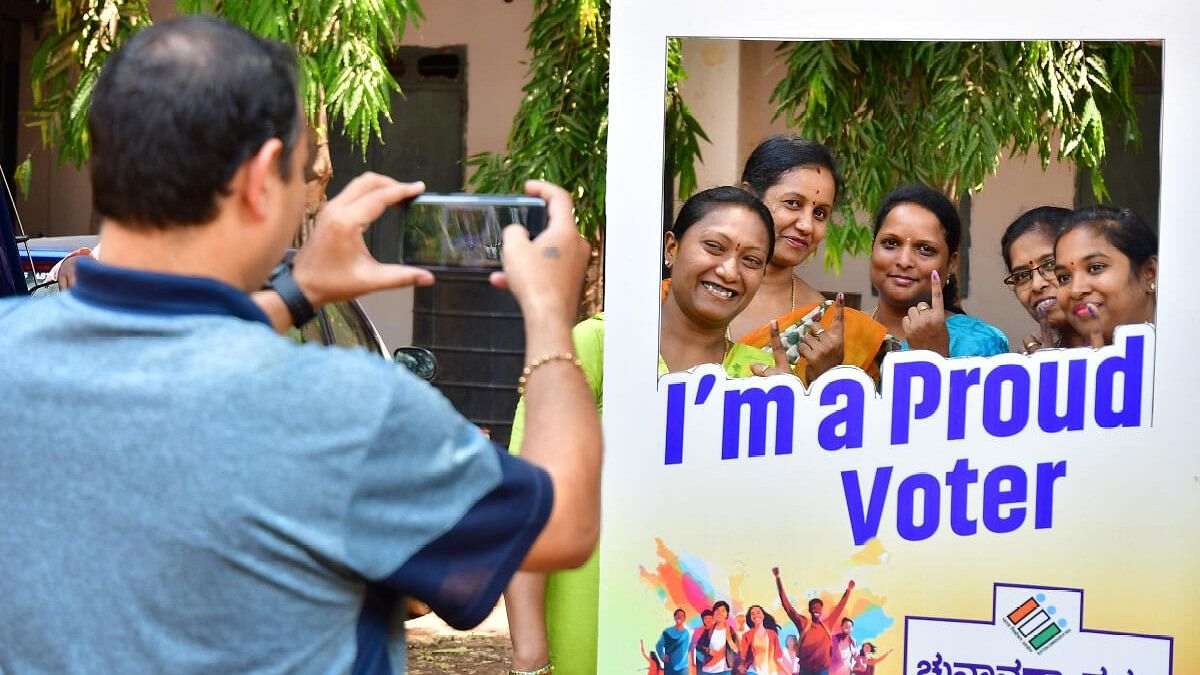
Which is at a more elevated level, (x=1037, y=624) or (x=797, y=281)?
(x=797, y=281)

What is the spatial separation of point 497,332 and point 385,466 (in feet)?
23.6

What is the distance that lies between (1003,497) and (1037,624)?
0.91ft

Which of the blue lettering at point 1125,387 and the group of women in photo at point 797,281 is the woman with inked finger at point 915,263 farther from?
the blue lettering at point 1125,387

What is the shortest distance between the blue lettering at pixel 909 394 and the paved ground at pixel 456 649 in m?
3.17

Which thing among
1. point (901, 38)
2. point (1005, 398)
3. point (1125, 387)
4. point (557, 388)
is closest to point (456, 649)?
point (1005, 398)

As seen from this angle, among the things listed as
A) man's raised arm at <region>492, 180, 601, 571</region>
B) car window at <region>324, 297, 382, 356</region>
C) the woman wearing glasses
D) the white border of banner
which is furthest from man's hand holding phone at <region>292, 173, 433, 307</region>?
car window at <region>324, 297, 382, 356</region>

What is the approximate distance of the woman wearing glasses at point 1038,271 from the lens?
3.01 meters

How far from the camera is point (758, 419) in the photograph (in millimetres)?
3068

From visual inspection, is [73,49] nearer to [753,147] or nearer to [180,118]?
[753,147]

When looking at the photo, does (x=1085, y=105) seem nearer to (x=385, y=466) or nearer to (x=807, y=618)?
(x=807, y=618)

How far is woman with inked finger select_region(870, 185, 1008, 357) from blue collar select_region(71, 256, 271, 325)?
2010mm

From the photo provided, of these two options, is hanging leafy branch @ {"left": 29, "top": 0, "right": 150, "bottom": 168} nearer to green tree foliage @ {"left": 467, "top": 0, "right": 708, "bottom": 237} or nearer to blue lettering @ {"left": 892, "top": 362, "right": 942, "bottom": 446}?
green tree foliage @ {"left": 467, "top": 0, "right": 708, "bottom": 237}

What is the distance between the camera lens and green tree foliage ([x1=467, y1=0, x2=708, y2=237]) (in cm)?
616

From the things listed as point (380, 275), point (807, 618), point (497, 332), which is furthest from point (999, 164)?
point (497, 332)
